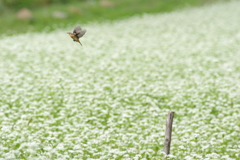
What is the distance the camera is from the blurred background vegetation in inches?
1351

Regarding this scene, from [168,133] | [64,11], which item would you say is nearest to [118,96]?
[168,133]

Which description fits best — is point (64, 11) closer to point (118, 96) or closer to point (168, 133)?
point (118, 96)

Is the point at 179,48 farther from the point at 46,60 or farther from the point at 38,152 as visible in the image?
the point at 38,152

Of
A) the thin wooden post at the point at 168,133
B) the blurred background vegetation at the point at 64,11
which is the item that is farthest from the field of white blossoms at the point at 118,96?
the blurred background vegetation at the point at 64,11

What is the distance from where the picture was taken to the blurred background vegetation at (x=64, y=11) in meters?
34.3

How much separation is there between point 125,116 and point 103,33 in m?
18.0

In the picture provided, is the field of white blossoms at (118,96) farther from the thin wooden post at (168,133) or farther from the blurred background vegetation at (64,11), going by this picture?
the blurred background vegetation at (64,11)

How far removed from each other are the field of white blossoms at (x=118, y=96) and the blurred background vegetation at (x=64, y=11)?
13.5 feet

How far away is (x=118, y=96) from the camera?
56.5 ft

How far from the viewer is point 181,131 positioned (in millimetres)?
13828

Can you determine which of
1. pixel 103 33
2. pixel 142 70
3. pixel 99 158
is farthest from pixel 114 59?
pixel 99 158

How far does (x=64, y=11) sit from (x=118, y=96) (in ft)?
78.9

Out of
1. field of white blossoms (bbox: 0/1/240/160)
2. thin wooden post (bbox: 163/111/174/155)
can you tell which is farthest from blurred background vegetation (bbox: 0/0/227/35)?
thin wooden post (bbox: 163/111/174/155)

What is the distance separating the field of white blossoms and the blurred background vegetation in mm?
4116
